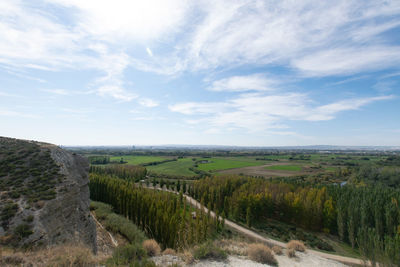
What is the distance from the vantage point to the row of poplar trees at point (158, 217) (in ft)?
86.5

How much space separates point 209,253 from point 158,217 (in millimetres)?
17488

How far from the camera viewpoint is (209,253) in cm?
1269

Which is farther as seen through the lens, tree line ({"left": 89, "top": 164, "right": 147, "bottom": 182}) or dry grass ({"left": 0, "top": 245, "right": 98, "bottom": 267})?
tree line ({"left": 89, "top": 164, "right": 147, "bottom": 182})

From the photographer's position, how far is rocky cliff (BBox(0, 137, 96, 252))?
13.4m

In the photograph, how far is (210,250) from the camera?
12734 mm

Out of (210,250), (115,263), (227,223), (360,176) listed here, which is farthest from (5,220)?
(360,176)

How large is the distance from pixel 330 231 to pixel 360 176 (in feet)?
225

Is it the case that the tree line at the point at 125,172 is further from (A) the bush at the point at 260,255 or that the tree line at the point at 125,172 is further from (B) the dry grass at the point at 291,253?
(A) the bush at the point at 260,255

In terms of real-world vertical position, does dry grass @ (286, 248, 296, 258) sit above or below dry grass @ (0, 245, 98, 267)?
below

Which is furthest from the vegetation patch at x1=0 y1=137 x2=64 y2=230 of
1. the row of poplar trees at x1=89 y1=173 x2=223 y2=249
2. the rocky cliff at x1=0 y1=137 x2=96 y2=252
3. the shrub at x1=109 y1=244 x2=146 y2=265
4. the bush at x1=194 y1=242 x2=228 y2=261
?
the row of poplar trees at x1=89 y1=173 x2=223 y2=249

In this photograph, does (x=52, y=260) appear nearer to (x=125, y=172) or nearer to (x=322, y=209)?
(x=322, y=209)

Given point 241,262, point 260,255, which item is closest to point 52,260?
point 241,262

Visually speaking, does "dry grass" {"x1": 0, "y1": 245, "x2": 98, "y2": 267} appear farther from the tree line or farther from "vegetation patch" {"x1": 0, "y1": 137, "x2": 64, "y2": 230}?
the tree line

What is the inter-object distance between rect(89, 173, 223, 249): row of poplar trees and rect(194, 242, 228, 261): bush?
21.4ft
